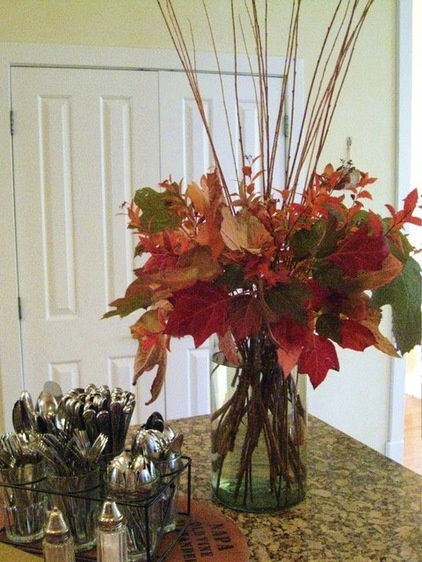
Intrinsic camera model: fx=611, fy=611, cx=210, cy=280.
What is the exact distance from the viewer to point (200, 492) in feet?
3.64

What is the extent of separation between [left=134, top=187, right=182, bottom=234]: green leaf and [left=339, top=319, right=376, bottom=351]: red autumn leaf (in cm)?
31

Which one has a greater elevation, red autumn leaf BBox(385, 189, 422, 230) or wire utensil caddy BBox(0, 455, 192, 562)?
red autumn leaf BBox(385, 189, 422, 230)

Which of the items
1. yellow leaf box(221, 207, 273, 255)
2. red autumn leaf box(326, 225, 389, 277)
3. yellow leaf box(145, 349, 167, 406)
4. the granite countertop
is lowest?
the granite countertop

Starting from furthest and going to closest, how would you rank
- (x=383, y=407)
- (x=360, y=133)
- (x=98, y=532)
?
(x=383, y=407) → (x=360, y=133) → (x=98, y=532)

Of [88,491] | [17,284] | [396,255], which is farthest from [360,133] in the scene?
[88,491]

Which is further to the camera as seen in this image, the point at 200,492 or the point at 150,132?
the point at 150,132

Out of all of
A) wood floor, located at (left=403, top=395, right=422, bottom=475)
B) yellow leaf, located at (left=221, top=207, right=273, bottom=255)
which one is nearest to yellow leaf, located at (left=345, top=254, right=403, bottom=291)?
yellow leaf, located at (left=221, top=207, right=273, bottom=255)

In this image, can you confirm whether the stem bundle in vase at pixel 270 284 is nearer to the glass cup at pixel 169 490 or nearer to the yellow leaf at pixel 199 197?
the yellow leaf at pixel 199 197

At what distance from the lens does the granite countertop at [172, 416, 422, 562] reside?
0.91 m

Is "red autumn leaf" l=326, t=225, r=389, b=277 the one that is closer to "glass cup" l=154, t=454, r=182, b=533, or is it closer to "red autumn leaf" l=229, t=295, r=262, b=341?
"red autumn leaf" l=229, t=295, r=262, b=341

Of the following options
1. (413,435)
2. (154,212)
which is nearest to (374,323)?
(154,212)

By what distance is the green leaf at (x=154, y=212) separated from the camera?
3.14 ft

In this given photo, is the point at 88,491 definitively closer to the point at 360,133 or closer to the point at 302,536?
the point at 302,536

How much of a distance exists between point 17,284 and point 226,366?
5.56 feet
